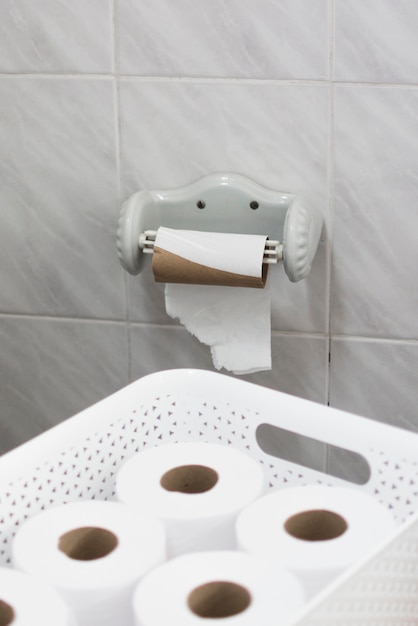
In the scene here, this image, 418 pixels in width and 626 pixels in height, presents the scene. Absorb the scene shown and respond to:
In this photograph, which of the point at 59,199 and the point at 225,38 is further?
the point at 59,199

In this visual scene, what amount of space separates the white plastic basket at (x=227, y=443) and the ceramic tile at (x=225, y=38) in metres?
0.43

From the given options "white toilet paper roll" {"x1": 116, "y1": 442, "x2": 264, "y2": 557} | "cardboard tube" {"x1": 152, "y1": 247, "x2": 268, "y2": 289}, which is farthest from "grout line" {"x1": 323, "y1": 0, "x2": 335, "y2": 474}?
"white toilet paper roll" {"x1": 116, "y1": 442, "x2": 264, "y2": 557}

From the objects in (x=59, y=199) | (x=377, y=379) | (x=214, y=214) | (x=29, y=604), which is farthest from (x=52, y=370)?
(x=29, y=604)

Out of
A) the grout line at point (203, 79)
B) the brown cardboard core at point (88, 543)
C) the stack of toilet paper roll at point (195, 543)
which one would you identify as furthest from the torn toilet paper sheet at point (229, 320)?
the brown cardboard core at point (88, 543)

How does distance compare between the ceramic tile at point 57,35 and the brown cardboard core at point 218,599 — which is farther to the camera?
the ceramic tile at point 57,35

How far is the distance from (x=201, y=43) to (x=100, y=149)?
0.19 meters

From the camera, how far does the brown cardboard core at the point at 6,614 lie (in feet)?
2.05

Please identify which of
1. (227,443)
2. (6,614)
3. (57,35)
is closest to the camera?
(6,614)

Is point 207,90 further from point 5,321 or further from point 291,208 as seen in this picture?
point 5,321

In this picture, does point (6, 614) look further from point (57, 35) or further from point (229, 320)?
point (57, 35)

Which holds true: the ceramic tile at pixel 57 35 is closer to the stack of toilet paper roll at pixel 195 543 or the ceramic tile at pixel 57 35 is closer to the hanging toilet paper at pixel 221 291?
the hanging toilet paper at pixel 221 291

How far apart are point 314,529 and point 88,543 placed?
0.18 metres

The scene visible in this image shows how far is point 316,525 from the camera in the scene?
29.2 inches

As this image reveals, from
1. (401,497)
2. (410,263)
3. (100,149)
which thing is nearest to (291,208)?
(410,263)
